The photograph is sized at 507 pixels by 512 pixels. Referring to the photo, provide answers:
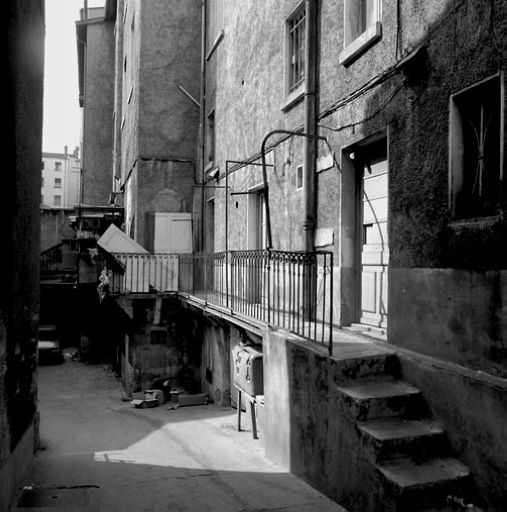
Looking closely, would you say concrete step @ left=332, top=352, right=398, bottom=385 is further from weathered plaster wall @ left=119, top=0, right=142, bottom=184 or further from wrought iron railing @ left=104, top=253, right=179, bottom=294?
weathered plaster wall @ left=119, top=0, right=142, bottom=184

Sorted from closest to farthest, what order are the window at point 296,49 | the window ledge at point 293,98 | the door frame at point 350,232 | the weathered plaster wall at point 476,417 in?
1. the weathered plaster wall at point 476,417
2. the door frame at point 350,232
3. the window ledge at point 293,98
4. the window at point 296,49

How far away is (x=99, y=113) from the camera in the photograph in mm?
29922

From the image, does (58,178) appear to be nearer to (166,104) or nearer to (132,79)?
(132,79)

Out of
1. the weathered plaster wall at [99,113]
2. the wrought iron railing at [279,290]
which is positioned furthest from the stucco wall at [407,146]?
the weathered plaster wall at [99,113]

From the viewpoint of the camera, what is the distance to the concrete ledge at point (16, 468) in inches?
196

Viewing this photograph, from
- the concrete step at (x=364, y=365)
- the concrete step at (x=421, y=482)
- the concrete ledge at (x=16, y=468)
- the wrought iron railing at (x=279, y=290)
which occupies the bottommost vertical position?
the concrete ledge at (x=16, y=468)

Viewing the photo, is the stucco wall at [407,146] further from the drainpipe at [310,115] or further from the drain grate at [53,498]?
the drain grate at [53,498]

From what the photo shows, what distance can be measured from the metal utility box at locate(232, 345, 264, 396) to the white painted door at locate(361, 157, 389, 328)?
5.80 ft

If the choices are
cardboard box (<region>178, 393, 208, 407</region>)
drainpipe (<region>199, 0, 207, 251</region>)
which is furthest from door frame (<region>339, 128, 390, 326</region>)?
drainpipe (<region>199, 0, 207, 251</region>)

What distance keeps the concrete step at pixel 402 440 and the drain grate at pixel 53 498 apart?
117 inches

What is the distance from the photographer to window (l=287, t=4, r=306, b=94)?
9047 mm

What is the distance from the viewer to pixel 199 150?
52.3 ft

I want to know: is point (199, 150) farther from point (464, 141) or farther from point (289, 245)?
point (464, 141)

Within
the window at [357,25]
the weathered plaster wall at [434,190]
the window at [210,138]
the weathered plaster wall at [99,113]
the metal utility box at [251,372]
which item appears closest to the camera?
the weathered plaster wall at [434,190]
